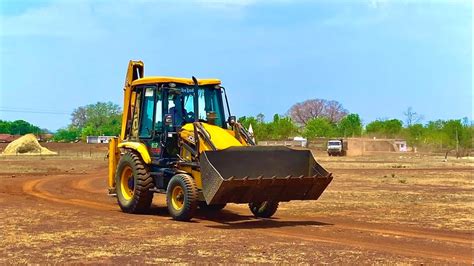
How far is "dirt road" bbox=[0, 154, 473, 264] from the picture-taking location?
950cm

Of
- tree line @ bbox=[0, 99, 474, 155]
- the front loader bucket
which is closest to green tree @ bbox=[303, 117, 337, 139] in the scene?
tree line @ bbox=[0, 99, 474, 155]

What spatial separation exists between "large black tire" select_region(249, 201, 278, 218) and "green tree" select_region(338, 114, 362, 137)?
124 meters

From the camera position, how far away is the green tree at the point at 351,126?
461 feet

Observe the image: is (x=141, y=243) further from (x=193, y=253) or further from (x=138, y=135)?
(x=138, y=135)

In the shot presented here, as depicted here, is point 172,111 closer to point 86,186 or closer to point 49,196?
point 49,196

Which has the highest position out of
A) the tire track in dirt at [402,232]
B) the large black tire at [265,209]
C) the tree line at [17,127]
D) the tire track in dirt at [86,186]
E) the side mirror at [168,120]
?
the tree line at [17,127]

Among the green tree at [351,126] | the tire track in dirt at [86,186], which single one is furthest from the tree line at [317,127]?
the tire track in dirt at [86,186]

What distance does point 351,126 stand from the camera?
5699 inches

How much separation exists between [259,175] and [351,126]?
438 feet

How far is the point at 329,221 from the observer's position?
1420 centimetres

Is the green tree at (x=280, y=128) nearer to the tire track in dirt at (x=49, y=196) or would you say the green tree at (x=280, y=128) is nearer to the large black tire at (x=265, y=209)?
the tire track in dirt at (x=49, y=196)

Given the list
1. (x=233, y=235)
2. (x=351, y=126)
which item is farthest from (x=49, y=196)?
(x=351, y=126)

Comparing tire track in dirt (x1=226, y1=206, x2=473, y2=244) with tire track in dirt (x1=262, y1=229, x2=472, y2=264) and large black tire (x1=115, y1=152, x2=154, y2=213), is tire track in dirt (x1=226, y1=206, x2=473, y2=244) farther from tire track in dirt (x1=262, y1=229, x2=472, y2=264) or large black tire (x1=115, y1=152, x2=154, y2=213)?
large black tire (x1=115, y1=152, x2=154, y2=213)

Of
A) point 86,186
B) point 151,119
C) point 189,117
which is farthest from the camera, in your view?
point 86,186
